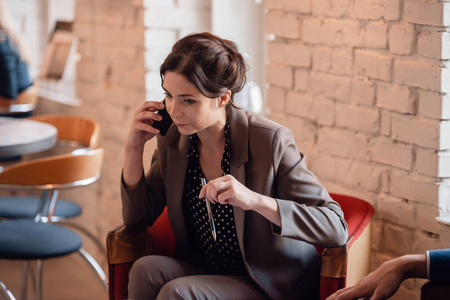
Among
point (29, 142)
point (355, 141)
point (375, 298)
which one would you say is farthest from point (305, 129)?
point (29, 142)

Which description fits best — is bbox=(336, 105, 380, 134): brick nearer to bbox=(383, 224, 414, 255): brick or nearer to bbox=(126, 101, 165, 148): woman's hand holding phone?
bbox=(383, 224, 414, 255): brick

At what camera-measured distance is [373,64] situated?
212 centimetres

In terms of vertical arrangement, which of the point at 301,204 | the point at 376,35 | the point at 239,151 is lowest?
the point at 301,204

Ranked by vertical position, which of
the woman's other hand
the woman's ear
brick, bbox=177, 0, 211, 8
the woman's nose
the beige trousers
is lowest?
the beige trousers

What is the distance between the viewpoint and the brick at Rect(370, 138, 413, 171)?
2.04 m

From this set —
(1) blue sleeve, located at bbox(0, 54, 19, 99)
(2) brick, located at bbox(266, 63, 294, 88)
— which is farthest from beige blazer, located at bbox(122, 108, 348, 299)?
(1) blue sleeve, located at bbox(0, 54, 19, 99)

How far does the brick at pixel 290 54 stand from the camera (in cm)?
240

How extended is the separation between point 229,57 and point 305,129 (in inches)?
28.2

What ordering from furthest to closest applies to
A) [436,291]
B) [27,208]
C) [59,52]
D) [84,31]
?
[59,52]
[84,31]
[27,208]
[436,291]

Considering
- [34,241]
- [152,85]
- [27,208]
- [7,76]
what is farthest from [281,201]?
[7,76]

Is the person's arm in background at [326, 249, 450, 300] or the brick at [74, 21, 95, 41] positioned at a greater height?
the brick at [74, 21, 95, 41]

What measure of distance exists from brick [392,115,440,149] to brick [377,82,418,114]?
0.09 feet

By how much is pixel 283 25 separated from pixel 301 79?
0.23 meters

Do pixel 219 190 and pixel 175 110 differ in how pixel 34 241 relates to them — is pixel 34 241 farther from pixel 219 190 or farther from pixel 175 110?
pixel 219 190
